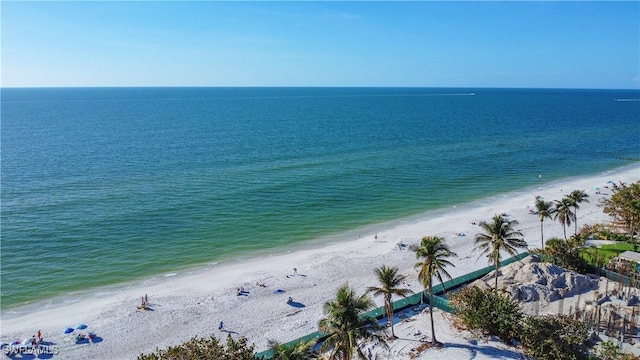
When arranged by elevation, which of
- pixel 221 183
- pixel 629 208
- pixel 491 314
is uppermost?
pixel 629 208

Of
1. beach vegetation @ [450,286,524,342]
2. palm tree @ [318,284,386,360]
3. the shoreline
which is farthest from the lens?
the shoreline

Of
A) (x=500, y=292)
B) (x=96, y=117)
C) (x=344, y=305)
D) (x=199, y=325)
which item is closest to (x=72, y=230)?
(x=199, y=325)

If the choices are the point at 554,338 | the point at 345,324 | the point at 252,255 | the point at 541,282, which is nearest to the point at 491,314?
the point at 554,338

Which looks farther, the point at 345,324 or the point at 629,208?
the point at 629,208

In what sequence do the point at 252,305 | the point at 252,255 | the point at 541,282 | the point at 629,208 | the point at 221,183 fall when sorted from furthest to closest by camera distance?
the point at 221,183 → the point at 252,255 → the point at 629,208 → the point at 252,305 → the point at 541,282

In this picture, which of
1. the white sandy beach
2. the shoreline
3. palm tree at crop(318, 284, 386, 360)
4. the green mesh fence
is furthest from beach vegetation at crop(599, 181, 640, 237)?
palm tree at crop(318, 284, 386, 360)

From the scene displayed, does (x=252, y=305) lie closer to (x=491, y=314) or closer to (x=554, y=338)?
(x=491, y=314)

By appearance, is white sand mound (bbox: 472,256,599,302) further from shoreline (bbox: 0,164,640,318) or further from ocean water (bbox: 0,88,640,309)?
ocean water (bbox: 0,88,640,309)
